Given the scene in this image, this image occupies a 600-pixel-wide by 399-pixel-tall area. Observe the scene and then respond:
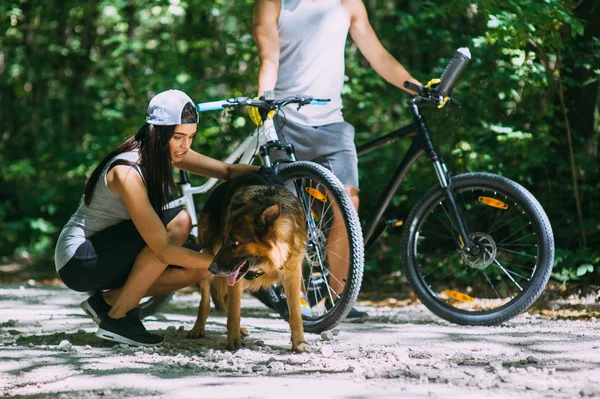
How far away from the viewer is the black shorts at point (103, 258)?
424 centimetres

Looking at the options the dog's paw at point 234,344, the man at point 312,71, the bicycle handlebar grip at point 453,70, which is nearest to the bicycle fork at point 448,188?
the bicycle handlebar grip at point 453,70

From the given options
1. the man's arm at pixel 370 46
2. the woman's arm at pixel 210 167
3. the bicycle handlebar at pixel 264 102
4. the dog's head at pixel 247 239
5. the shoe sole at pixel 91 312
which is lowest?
the shoe sole at pixel 91 312

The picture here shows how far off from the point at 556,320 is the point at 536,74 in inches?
82.0

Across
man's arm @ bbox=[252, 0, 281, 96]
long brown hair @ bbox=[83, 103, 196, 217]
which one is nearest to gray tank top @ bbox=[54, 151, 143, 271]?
long brown hair @ bbox=[83, 103, 196, 217]

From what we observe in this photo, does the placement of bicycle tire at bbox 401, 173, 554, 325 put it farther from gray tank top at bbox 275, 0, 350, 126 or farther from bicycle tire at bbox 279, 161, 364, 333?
gray tank top at bbox 275, 0, 350, 126

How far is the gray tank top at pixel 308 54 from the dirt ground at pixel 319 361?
1.41m

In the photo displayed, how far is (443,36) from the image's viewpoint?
24.2 feet

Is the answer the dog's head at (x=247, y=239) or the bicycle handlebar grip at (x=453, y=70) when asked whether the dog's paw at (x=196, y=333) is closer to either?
the dog's head at (x=247, y=239)

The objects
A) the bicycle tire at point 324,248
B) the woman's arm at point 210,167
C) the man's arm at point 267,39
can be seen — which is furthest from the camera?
the man's arm at point 267,39

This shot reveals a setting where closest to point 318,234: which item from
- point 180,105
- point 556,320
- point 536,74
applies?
point 180,105

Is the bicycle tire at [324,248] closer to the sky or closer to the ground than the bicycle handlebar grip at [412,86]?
closer to the ground

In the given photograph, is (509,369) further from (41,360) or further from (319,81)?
(319,81)

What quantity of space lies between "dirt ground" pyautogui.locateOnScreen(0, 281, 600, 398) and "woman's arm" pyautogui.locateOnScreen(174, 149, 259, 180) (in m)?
0.95

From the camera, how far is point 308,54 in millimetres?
5109
